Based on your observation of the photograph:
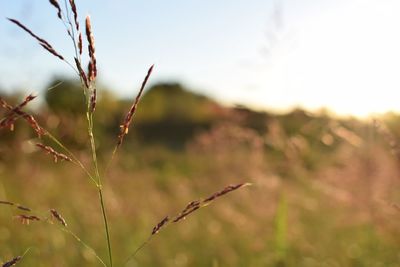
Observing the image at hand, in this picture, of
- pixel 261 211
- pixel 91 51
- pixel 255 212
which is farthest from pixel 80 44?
pixel 255 212

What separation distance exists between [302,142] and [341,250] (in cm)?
102

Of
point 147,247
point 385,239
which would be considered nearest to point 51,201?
point 147,247

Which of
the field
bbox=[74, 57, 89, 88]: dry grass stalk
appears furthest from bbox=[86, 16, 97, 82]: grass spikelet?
the field

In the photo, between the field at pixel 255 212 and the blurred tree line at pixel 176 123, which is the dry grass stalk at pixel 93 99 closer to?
the blurred tree line at pixel 176 123

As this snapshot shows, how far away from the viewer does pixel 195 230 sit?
Answer: 4484 millimetres

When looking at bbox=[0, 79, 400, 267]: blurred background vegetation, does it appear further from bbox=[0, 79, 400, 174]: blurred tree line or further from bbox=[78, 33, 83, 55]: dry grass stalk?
bbox=[78, 33, 83, 55]: dry grass stalk

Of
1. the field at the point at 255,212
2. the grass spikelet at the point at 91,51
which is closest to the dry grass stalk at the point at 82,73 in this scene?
the grass spikelet at the point at 91,51

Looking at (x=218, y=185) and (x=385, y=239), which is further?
(x=218, y=185)

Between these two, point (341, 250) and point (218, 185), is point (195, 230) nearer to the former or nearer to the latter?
point (341, 250)

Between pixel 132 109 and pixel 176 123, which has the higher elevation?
pixel 176 123

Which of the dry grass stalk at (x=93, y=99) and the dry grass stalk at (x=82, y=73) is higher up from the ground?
the dry grass stalk at (x=82, y=73)

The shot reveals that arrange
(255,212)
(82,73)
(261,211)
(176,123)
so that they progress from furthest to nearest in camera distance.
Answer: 1. (176,123)
2. (255,212)
3. (261,211)
4. (82,73)

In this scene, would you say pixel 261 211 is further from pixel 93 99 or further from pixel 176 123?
pixel 176 123

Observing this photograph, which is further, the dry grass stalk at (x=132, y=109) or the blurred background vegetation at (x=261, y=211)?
the blurred background vegetation at (x=261, y=211)
